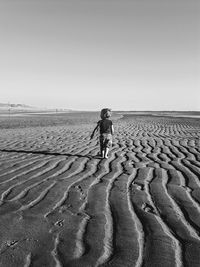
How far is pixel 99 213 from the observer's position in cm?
379

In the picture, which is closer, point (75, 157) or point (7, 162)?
point (7, 162)

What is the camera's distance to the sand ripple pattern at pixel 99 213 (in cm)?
271

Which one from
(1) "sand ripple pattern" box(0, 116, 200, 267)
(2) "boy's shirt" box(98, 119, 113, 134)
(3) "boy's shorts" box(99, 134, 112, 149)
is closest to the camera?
(1) "sand ripple pattern" box(0, 116, 200, 267)

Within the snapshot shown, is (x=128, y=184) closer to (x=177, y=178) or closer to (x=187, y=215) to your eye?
(x=177, y=178)

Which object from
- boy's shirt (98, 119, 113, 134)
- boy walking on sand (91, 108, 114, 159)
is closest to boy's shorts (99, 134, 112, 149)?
boy walking on sand (91, 108, 114, 159)

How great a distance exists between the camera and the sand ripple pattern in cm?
271

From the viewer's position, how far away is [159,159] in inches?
299

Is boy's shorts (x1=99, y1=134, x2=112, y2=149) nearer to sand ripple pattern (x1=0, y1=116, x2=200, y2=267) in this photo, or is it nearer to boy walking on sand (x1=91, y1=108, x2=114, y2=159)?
boy walking on sand (x1=91, y1=108, x2=114, y2=159)

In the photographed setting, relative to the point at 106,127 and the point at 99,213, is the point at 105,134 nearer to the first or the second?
the point at 106,127

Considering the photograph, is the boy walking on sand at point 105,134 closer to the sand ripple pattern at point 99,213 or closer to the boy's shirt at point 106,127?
the boy's shirt at point 106,127

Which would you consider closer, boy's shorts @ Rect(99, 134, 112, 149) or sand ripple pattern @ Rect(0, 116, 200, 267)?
sand ripple pattern @ Rect(0, 116, 200, 267)

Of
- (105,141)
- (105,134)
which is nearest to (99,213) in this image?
(105,141)

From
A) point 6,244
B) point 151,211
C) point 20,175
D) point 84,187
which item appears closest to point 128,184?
point 84,187

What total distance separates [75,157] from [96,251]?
17.0ft
